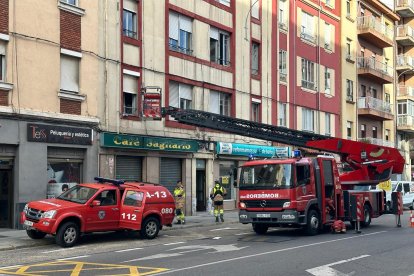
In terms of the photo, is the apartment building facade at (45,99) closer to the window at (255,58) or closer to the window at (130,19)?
the window at (130,19)

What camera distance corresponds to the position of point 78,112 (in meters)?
21.2

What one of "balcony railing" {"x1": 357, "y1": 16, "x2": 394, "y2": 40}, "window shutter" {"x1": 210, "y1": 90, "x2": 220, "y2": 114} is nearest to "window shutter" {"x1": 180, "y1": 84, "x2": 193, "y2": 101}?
"window shutter" {"x1": 210, "y1": 90, "x2": 220, "y2": 114}

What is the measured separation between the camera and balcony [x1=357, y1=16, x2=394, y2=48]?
139ft

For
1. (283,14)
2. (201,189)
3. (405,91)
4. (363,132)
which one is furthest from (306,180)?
(405,91)

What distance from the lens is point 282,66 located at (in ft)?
111

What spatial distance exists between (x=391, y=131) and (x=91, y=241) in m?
36.7

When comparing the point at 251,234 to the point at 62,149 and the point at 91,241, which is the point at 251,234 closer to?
the point at 91,241

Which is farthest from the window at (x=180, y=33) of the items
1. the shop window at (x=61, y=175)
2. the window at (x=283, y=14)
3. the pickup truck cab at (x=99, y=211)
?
the pickup truck cab at (x=99, y=211)

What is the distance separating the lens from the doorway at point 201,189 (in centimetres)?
2786

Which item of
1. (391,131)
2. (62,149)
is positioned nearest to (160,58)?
(62,149)

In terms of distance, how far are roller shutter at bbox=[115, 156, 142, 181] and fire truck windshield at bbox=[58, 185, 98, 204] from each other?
21.5ft

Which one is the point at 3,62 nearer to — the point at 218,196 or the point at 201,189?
the point at 218,196

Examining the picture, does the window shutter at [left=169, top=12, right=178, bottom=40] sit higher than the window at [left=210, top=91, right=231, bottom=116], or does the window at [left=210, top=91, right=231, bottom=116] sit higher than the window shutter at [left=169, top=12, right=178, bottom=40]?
the window shutter at [left=169, top=12, right=178, bottom=40]

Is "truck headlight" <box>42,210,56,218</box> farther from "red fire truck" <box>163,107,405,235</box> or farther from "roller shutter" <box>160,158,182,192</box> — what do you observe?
"roller shutter" <box>160,158,182,192</box>
